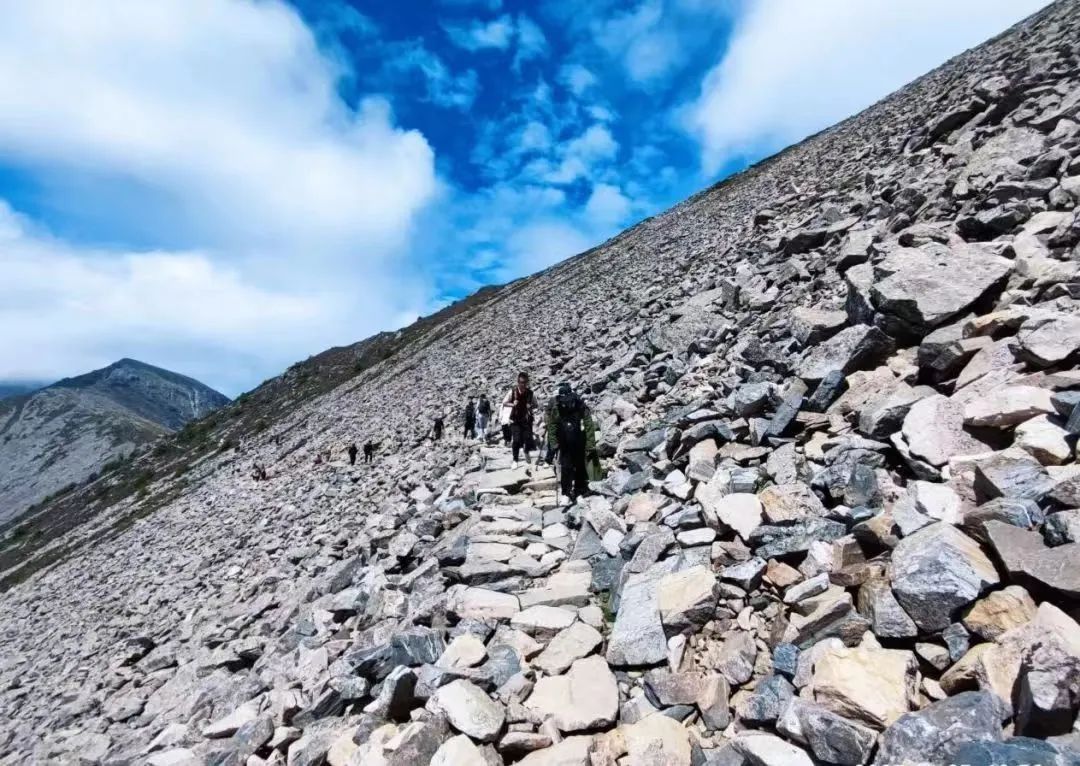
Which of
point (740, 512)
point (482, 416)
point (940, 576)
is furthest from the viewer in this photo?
point (482, 416)

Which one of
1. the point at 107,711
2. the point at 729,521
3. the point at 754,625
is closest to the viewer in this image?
the point at 754,625

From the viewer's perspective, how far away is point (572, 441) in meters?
10.8

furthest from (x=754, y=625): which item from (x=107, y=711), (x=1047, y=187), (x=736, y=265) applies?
(x=736, y=265)

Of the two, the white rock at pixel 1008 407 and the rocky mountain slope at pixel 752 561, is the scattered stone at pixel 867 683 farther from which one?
the white rock at pixel 1008 407

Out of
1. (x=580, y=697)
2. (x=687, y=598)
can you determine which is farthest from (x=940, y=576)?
(x=580, y=697)

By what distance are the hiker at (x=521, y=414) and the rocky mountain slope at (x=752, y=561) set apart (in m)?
0.74

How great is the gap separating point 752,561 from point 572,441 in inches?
211

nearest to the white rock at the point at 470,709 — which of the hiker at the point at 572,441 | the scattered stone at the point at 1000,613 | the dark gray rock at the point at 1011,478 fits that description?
the scattered stone at the point at 1000,613

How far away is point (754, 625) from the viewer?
5.21 metres

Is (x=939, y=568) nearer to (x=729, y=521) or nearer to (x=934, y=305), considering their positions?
(x=729, y=521)

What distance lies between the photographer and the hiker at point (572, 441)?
425 inches

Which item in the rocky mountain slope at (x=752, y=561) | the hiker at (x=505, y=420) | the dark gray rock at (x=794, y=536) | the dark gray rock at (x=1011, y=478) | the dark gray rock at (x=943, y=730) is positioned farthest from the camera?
the hiker at (x=505, y=420)

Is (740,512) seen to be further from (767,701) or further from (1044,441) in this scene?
(1044,441)

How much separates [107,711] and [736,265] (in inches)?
771
